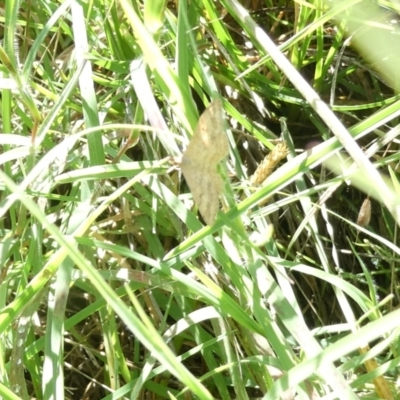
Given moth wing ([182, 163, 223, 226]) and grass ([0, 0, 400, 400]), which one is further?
grass ([0, 0, 400, 400])

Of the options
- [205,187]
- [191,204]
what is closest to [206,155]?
[205,187]

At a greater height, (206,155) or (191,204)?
(206,155)

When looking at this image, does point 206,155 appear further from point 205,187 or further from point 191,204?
point 191,204

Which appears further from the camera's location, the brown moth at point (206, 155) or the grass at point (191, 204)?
the grass at point (191, 204)

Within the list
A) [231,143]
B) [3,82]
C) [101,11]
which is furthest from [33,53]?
[231,143]

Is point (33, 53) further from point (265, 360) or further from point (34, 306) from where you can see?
point (265, 360)
